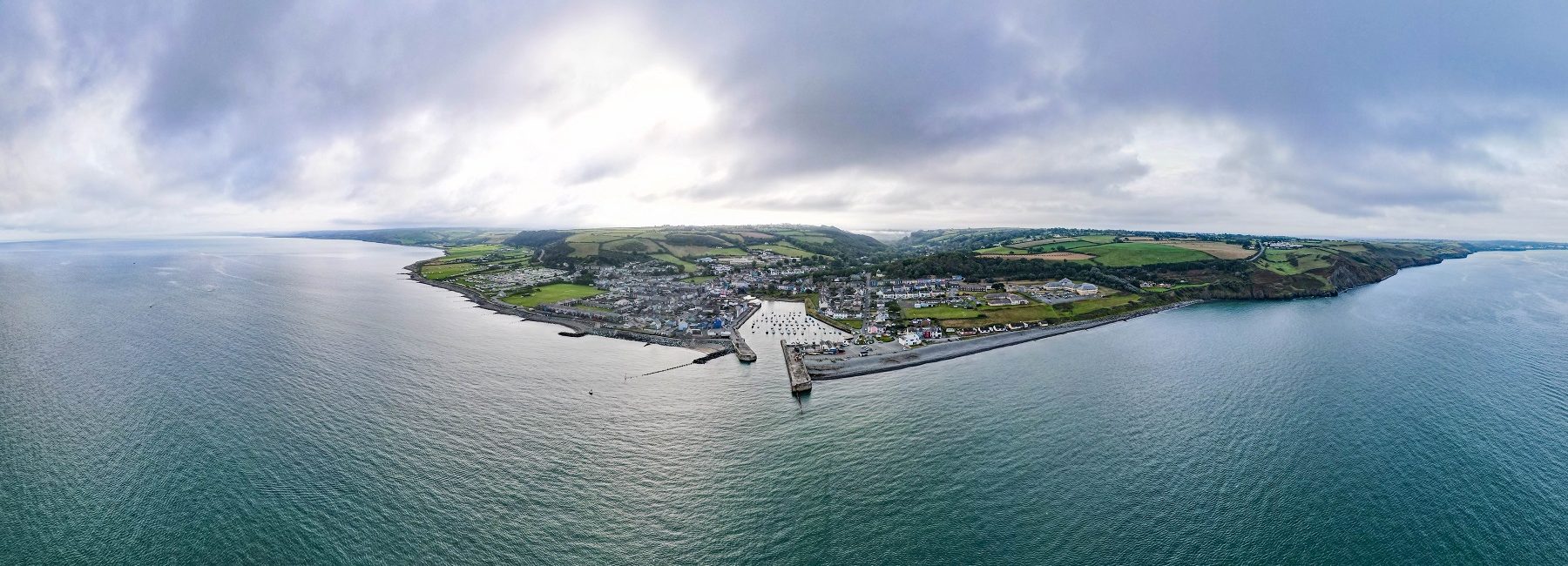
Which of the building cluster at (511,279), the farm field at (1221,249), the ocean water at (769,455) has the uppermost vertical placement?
the farm field at (1221,249)

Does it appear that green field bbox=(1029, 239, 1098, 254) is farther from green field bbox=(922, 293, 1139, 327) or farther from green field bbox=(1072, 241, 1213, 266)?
green field bbox=(922, 293, 1139, 327)

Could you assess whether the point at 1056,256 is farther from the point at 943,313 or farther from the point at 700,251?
the point at 700,251

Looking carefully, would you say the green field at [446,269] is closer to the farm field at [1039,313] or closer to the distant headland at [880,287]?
the distant headland at [880,287]

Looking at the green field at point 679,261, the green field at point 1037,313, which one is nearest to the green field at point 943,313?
the green field at point 1037,313

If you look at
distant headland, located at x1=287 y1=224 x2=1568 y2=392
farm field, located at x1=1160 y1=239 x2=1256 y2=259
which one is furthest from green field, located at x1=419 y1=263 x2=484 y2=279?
farm field, located at x1=1160 y1=239 x2=1256 y2=259

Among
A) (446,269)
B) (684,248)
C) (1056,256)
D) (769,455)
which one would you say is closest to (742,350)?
(769,455)

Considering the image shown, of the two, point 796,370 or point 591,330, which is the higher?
point 591,330

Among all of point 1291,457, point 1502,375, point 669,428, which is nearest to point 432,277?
point 669,428
